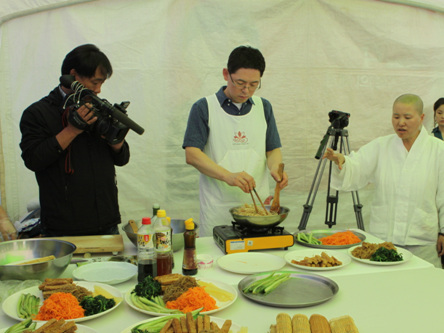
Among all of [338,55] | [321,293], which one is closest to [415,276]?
[321,293]

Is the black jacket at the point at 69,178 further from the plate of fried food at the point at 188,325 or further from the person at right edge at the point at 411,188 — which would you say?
the person at right edge at the point at 411,188

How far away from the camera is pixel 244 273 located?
207 centimetres

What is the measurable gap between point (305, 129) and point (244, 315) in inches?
123

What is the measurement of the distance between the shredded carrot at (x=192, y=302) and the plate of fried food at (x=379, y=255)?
3.09 feet

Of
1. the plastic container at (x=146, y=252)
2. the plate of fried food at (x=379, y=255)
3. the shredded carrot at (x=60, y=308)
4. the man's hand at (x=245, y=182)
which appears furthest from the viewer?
the man's hand at (x=245, y=182)

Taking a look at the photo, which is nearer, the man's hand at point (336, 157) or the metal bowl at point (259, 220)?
the metal bowl at point (259, 220)

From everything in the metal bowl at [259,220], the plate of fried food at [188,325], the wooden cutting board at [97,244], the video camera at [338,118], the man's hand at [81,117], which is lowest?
the plate of fried food at [188,325]

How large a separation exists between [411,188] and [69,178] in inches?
88.4

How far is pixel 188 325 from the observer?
1.39 metres

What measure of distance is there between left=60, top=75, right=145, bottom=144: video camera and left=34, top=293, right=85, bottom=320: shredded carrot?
108cm

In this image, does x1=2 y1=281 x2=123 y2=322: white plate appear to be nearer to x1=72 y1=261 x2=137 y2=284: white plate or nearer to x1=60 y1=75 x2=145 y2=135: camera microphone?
x1=72 y1=261 x2=137 y2=284: white plate

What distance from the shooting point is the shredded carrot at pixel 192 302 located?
1.60m

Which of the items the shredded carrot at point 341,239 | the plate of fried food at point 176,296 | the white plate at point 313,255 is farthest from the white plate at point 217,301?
the shredded carrot at point 341,239

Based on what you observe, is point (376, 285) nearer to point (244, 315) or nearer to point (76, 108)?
point (244, 315)
